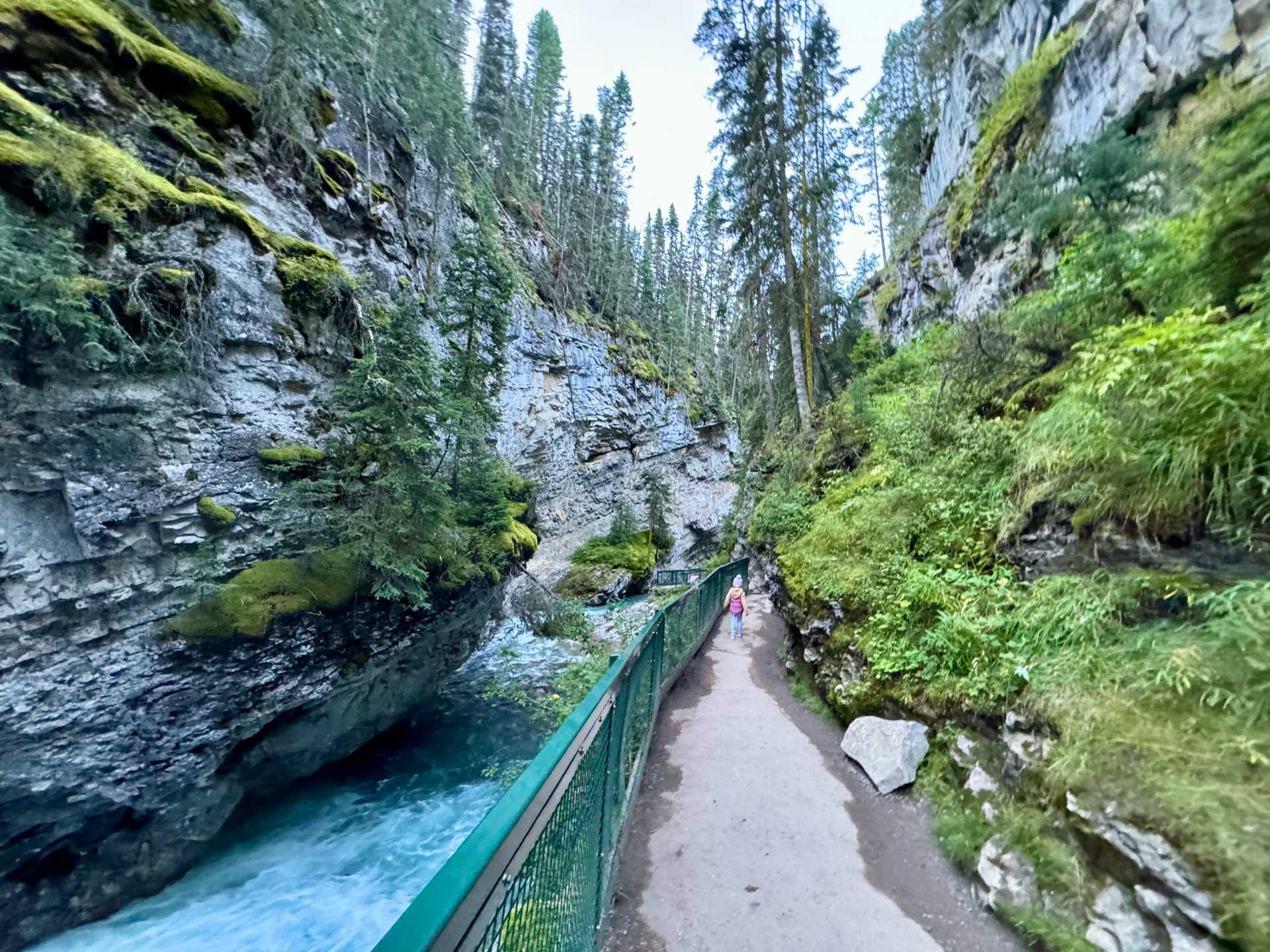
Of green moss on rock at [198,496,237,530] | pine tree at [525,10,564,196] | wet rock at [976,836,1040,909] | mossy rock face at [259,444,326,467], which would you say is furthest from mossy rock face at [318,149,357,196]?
pine tree at [525,10,564,196]

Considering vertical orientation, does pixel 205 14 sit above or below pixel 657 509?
above

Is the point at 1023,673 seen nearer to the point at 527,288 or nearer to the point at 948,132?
the point at 948,132

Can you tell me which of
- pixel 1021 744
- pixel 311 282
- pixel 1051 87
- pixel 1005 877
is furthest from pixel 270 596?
pixel 1051 87

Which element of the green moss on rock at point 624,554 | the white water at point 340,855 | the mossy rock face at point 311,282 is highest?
the mossy rock face at point 311,282

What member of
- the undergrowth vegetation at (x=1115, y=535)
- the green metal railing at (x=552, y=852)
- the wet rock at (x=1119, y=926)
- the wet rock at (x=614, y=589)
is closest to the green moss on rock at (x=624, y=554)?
the wet rock at (x=614, y=589)

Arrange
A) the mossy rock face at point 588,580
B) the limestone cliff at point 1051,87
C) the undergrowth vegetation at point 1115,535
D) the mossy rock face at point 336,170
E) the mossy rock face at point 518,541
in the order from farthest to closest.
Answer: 1. the mossy rock face at point 588,580
2. the mossy rock face at point 518,541
3. the mossy rock face at point 336,170
4. the limestone cliff at point 1051,87
5. the undergrowth vegetation at point 1115,535

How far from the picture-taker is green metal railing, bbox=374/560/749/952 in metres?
1.24

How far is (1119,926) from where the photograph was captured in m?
2.18

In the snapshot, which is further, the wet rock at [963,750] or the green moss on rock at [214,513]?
the green moss on rock at [214,513]

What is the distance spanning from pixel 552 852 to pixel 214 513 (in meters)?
8.61

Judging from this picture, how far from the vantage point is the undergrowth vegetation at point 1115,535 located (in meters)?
2.23

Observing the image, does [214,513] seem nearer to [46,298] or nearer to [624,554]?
[46,298]

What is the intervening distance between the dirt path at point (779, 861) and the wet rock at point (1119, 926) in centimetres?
51

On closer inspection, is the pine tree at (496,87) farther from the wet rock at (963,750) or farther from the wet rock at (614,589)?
the wet rock at (963,750)
